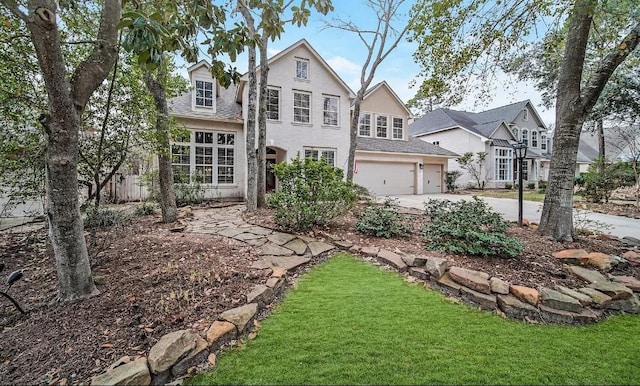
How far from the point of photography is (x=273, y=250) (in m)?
4.81

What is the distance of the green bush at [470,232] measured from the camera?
4297mm

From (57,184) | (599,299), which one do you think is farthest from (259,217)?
(599,299)

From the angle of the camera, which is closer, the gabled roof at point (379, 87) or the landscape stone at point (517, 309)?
the landscape stone at point (517, 309)

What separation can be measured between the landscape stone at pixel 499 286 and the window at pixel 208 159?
10.7 meters

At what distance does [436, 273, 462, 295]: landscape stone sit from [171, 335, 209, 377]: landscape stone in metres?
2.92

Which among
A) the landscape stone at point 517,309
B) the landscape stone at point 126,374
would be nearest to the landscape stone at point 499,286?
the landscape stone at point 517,309

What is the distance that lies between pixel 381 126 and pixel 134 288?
16.6 m

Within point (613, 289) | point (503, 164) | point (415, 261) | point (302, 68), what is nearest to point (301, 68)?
point (302, 68)

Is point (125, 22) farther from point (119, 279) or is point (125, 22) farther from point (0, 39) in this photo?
point (0, 39)

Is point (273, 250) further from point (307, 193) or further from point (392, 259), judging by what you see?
point (392, 259)

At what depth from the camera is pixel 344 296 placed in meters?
3.44

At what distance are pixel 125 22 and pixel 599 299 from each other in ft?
18.1

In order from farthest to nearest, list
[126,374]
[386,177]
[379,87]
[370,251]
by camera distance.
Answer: [386,177]
[379,87]
[370,251]
[126,374]

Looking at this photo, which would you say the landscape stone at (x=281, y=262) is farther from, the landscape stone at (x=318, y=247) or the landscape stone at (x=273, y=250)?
the landscape stone at (x=318, y=247)
